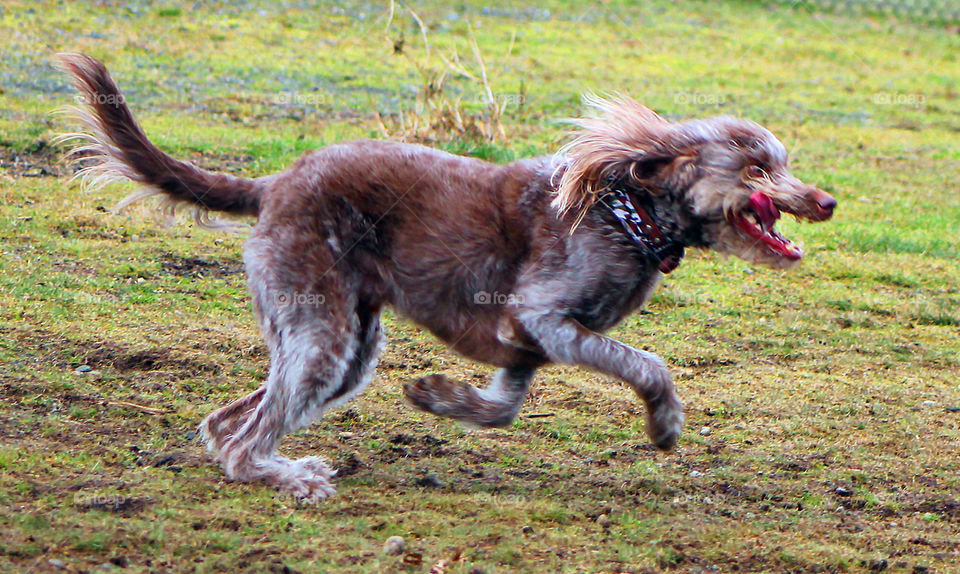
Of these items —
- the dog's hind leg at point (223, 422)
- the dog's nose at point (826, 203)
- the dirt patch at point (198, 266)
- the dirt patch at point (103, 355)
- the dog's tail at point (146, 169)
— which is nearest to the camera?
the dog's nose at point (826, 203)

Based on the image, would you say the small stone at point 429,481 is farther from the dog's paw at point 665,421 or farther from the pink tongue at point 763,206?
the pink tongue at point 763,206

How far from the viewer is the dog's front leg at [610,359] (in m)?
4.60

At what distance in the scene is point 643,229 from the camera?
15.4 feet

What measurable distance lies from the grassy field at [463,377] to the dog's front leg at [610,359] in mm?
377

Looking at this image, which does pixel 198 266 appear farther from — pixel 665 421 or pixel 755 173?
pixel 755 173

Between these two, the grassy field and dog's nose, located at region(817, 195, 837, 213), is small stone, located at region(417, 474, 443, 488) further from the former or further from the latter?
dog's nose, located at region(817, 195, 837, 213)

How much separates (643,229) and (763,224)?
497 mm

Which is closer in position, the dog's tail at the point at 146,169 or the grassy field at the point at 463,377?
the grassy field at the point at 463,377

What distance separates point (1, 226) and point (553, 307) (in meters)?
4.40

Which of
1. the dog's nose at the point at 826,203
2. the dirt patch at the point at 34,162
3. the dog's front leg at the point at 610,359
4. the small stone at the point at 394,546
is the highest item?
the dog's nose at the point at 826,203

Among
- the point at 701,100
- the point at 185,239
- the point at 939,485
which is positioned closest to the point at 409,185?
the point at 939,485

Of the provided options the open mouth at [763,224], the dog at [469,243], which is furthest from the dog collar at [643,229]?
the open mouth at [763,224]

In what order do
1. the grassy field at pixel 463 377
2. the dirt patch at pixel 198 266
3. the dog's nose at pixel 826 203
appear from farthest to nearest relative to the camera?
the dirt patch at pixel 198 266
the dog's nose at pixel 826 203
the grassy field at pixel 463 377

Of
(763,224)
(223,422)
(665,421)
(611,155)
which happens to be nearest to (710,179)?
(763,224)
